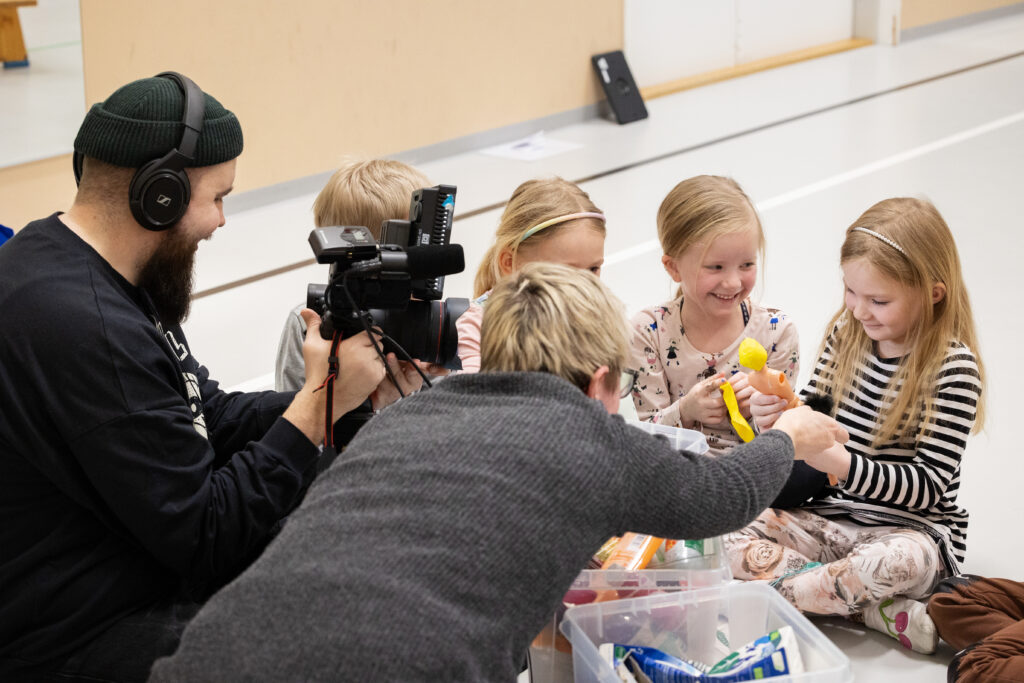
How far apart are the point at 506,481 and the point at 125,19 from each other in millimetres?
3682

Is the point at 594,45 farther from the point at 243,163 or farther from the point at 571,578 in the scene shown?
the point at 571,578

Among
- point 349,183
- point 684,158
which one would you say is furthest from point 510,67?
point 349,183

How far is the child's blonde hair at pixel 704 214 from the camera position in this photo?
233cm

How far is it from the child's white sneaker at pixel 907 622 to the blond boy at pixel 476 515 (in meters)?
0.71

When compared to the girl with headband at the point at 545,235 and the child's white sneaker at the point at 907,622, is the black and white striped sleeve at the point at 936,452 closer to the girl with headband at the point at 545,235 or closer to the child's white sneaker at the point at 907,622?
the child's white sneaker at the point at 907,622

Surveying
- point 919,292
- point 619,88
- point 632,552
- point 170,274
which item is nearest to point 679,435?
point 632,552

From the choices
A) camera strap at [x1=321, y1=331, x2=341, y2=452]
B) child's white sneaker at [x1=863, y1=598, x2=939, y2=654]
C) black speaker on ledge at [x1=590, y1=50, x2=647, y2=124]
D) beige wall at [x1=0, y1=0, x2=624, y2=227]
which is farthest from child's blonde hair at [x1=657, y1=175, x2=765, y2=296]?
black speaker on ledge at [x1=590, y1=50, x2=647, y2=124]

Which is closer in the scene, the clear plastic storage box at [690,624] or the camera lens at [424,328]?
the clear plastic storage box at [690,624]

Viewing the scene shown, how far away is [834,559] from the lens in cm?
224

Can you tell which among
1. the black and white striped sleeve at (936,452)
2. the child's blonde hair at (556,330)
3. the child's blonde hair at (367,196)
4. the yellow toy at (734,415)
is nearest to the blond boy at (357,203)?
the child's blonde hair at (367,196)

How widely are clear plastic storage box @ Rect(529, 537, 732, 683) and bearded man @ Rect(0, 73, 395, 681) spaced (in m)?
0.46

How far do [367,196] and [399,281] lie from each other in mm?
711

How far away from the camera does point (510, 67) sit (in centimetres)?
588

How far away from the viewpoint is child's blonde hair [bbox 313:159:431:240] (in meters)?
2.36
